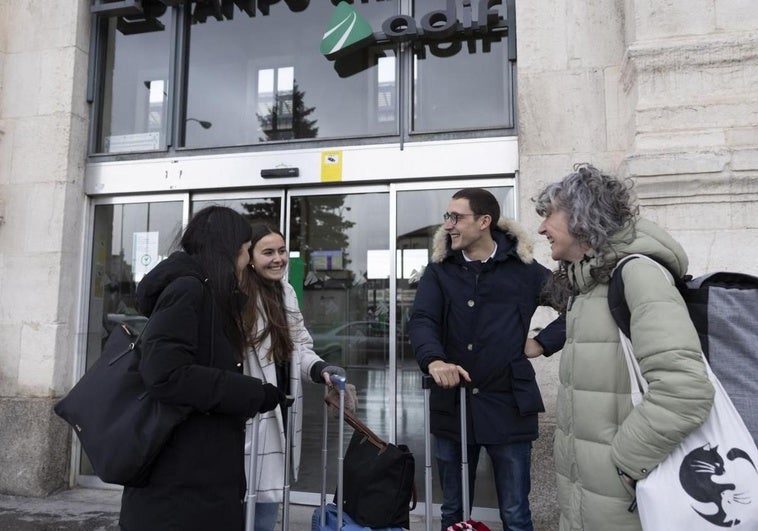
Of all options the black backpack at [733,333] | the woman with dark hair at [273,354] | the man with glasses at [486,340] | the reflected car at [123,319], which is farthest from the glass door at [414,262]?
the black backpack at [733,333]

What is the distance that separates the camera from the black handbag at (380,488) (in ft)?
8.28

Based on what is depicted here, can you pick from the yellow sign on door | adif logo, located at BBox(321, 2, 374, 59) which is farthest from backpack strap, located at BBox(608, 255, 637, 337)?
adif logo, located at BBox(321, 2, 374, 59)

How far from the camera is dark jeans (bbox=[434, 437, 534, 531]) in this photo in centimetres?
282

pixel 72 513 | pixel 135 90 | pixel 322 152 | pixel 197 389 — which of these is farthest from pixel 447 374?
pixel 135 90

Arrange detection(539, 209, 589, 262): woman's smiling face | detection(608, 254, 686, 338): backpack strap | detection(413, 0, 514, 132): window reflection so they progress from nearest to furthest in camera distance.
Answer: detection(608, 254, 686, 338): backpack strap, detection(539, 209, 589, 262): woman's smiling face, detection(413, 0, 514, 132): window reflection

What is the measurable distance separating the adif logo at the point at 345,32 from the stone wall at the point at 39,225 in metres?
2.46

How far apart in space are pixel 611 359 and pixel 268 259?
1792mm

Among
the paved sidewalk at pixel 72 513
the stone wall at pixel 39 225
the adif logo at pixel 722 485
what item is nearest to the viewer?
the adif logo at pixel 722 485

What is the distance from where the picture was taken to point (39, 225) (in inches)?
211

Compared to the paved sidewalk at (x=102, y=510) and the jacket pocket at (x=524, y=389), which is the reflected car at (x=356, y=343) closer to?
the paved sidewalk at (x=102, y=510)

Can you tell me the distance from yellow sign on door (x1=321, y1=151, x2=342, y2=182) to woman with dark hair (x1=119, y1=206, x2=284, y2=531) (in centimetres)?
298

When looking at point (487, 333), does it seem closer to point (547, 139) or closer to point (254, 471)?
point (254, 471)

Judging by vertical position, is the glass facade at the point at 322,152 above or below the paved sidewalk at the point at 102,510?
above

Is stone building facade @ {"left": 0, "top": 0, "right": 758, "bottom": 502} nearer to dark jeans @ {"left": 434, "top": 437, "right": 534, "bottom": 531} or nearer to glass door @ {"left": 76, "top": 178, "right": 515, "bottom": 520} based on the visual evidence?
glass door @ {"left": 76, "top": 178, "right": 515, "bottom": 520}
